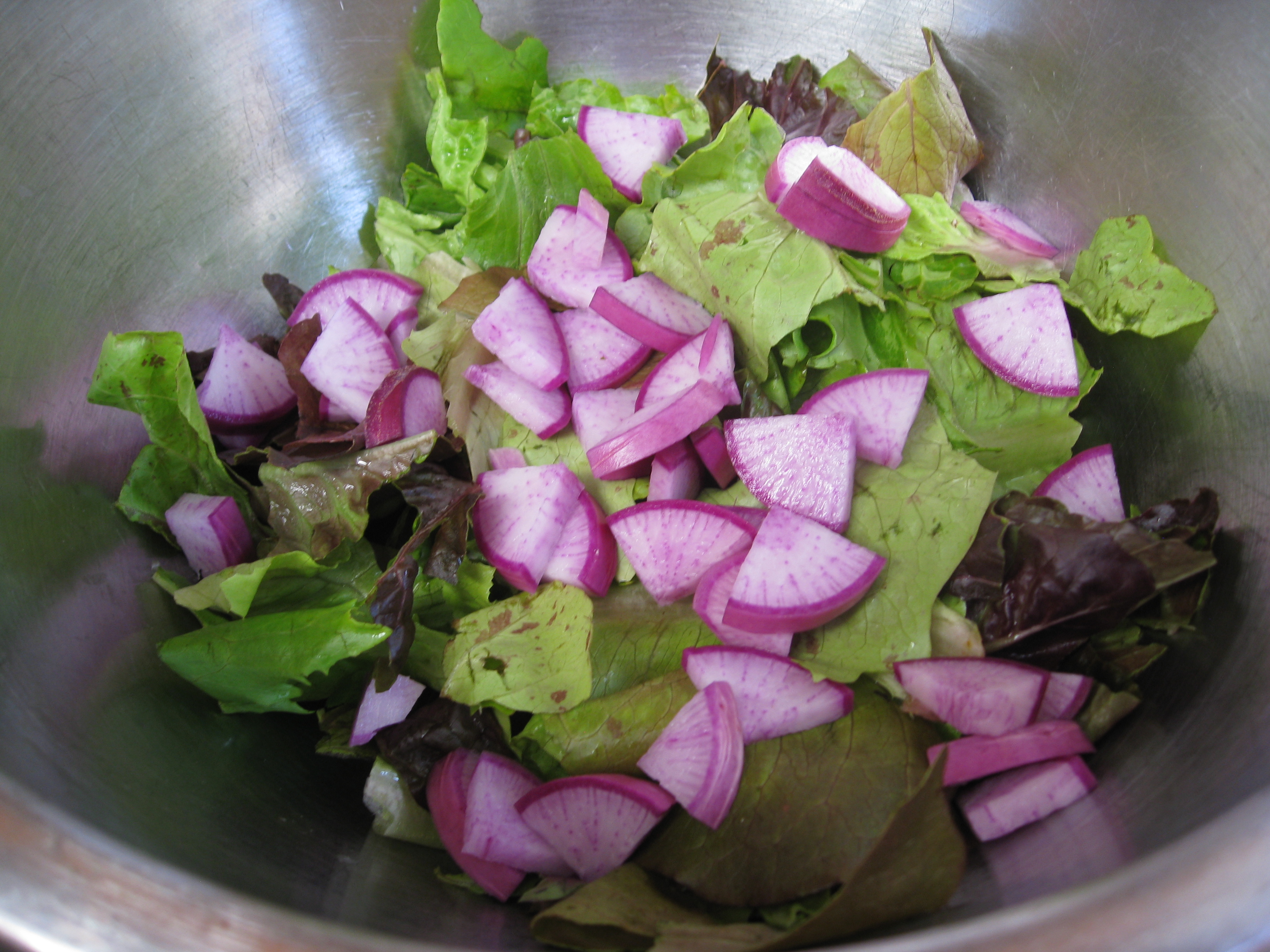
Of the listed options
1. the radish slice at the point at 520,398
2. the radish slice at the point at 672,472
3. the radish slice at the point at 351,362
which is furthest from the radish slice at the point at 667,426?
the radish slice at the point at 351,362

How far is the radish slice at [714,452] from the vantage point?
1226mm

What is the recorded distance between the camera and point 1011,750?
0.95 meters

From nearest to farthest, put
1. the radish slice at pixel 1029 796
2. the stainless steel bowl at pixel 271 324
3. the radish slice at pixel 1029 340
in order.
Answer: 1. the stainless steel bowl at pixel 271 324
2. the radish slice at pixel 1029 796
3. the radish slice at pixel 1029 340

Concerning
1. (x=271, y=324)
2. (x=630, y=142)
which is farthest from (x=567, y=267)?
(x=271, y=324)

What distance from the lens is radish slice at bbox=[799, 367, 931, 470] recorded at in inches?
46.8

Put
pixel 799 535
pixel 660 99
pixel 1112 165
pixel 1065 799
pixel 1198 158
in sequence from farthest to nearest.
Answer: pixel 660 99 < pixel 1112 165 < pixel 1198 158 < pixel 799 535 < pixel 1065 799

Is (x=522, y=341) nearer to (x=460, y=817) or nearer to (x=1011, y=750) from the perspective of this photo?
(x=460, y=817)

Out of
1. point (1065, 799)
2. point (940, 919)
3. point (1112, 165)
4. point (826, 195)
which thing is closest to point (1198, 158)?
point (1112, 165)

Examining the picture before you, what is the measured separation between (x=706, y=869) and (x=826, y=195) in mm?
999

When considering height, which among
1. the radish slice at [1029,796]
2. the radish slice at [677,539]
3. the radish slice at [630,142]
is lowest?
the radish slice at [1029,796]

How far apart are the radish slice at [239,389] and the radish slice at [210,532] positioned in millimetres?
174

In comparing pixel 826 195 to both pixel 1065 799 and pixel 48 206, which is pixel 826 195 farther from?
pixel 48 206

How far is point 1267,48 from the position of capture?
1.08 metres

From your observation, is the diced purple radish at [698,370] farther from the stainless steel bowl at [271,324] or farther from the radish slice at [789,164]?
the stainless steel bowl at [271,324]
